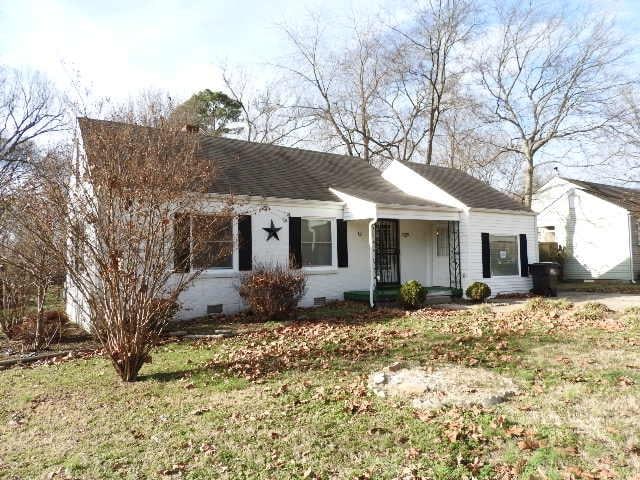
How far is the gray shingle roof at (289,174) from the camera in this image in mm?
13664

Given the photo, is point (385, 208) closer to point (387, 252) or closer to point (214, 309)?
point (387, 252)

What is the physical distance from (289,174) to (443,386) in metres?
10.7

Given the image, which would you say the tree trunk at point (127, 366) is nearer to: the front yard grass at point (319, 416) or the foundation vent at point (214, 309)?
the front yard grass at point (319, 416)

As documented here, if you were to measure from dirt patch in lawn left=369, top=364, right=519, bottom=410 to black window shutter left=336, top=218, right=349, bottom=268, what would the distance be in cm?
782

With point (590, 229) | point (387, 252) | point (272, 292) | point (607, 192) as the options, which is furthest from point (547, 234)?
point (272, 292)

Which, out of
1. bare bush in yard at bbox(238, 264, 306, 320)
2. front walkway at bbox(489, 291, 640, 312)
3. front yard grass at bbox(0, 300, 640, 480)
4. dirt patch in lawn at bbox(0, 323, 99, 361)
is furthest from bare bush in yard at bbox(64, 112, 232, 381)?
front walkway at bbox(489, 291, 640, 312)

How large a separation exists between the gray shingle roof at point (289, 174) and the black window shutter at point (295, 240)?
723mm

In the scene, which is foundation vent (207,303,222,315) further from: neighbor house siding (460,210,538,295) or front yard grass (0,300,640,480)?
neighbor house siding (460,210,538,295)

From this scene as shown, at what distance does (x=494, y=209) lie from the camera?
54.9 feet

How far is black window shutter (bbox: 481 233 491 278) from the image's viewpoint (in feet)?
53.4

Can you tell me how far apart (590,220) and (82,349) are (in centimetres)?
2314

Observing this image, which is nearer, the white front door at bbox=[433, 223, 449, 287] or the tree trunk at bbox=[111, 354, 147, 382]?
the tree trunk at bbox=[111, 354, 147, 382]

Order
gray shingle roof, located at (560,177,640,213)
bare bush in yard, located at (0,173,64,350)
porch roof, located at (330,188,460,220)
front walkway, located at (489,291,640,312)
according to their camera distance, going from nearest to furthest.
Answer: bare bush in yard, located at (0,173,64,350), front walkway, located at (489,291,640,312), porch roof, located at (330,188,460,220), gray shingle roof, located at (560,177,640,213)

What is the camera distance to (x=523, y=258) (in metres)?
17.7
